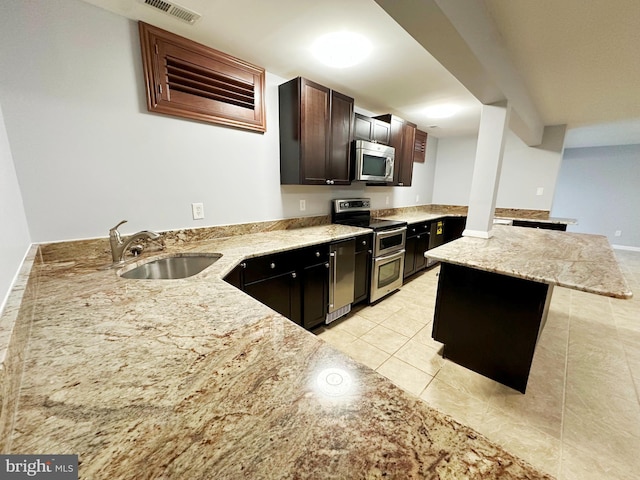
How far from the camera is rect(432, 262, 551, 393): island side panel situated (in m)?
1.51

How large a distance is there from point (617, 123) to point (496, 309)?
4.13 m

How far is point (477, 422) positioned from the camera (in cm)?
142

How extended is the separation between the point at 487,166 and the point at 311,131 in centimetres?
160

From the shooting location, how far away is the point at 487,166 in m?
2.17

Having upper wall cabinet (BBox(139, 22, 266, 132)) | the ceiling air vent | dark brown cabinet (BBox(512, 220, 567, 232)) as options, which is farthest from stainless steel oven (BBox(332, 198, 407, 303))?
dark brown cabinet (BBox(512, 220, 567, 232))

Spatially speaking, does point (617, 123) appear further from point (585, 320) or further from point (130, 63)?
point (130, 63)

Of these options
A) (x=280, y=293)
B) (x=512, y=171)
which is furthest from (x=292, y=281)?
(x=512, y=171)

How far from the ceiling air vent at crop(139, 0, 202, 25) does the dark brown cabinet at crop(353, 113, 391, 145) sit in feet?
5.62

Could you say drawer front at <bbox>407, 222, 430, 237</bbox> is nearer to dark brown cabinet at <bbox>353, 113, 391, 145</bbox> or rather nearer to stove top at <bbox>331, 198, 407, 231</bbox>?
stove top at <bbox>331, 198, 407, 231</bbox>

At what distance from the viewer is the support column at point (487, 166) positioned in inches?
82.0

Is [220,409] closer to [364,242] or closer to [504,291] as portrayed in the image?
[504,291]

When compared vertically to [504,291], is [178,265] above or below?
above

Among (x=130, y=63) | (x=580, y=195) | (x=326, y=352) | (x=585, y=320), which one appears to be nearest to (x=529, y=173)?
(x=585, y=320)

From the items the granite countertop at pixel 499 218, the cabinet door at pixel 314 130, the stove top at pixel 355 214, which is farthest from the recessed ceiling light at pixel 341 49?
the granite countertop at pixel 499 218
